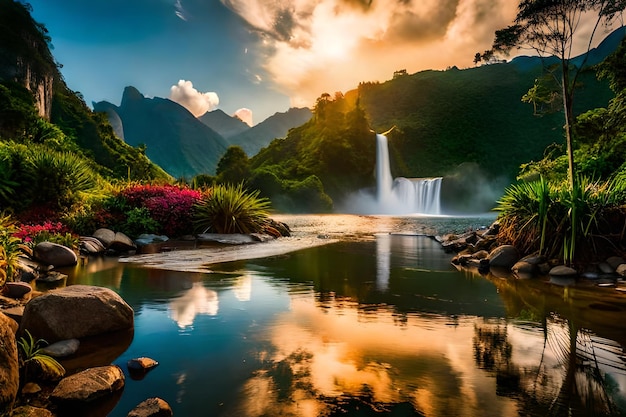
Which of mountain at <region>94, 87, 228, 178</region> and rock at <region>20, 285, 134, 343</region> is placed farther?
mountain at <region>94, 87, 228, 178</region>

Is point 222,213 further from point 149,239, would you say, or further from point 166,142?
point 166,142

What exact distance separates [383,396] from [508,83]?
13373 centimetres

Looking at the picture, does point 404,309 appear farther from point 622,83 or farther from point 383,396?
point 622,83

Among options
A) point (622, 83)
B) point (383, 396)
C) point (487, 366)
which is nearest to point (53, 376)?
point (383, 396)

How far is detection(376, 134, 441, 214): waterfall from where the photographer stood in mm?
57688

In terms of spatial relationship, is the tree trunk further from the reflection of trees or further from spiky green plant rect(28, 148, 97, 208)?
spiky green plant rect(28, 148, 97, 208)

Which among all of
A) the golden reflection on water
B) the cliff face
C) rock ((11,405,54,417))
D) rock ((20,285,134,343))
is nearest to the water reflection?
rock ((20,285,134,343))

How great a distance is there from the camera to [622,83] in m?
15.2

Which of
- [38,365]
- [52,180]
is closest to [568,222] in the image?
[38,365]

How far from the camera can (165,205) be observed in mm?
16016

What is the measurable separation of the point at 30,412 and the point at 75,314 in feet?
5.97

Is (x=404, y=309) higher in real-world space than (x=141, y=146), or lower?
lower

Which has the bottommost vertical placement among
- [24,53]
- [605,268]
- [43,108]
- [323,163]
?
[605,268]

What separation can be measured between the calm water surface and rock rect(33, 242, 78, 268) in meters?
2.04
